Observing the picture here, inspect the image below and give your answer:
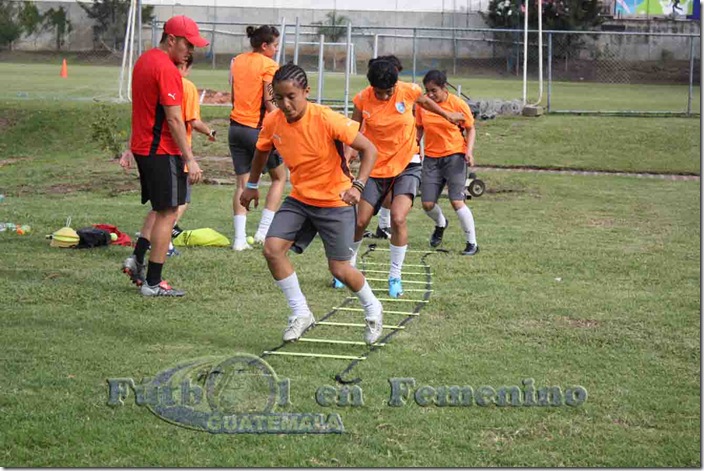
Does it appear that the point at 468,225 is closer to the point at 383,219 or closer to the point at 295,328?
the point at 383,219

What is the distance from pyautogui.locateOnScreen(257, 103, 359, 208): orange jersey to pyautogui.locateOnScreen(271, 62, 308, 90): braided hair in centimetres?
22

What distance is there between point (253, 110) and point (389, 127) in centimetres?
236

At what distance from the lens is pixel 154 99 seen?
8922mm

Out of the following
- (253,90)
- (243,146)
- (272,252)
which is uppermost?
(253,90)

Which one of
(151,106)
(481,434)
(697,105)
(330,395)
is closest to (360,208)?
(151,106)

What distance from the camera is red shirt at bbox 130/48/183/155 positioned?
29.0 feet

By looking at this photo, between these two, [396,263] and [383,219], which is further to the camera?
[383,219]

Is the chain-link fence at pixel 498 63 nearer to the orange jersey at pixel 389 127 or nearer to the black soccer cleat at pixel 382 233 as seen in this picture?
the black soccer cleat at pixel 382 233

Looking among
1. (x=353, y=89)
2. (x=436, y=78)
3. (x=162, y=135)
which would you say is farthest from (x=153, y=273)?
(x=353, y=89)

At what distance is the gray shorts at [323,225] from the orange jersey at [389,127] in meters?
1.97

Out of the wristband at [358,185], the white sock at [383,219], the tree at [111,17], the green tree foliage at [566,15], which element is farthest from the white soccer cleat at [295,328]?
the tree at [111,17]

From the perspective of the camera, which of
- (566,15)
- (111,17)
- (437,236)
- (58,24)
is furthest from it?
(566,15)

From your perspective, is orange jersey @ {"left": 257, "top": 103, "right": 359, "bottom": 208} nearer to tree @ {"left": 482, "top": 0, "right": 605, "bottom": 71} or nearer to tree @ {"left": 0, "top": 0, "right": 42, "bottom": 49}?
tree @ {"left": 0, "top": 0, "right": 42, "bottom": 49}

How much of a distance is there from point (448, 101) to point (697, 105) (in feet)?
63.1
